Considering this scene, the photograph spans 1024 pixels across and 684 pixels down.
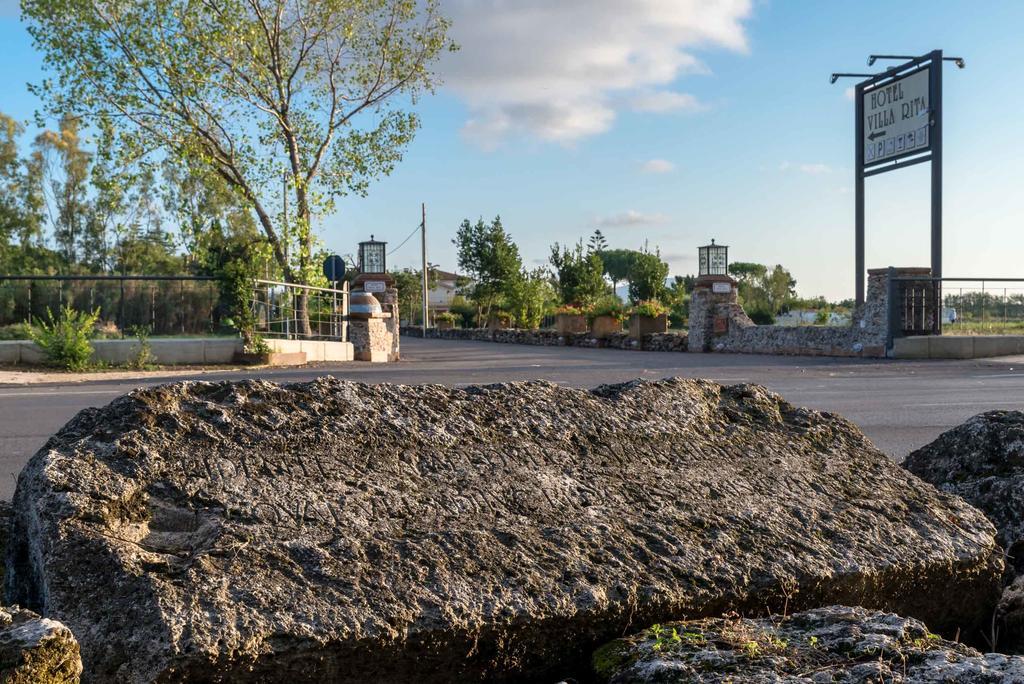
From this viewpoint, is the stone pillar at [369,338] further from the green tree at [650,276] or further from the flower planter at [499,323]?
the green tree at [650,276]

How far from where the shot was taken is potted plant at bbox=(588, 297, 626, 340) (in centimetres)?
3406

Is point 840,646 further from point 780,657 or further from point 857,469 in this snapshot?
point 857,469

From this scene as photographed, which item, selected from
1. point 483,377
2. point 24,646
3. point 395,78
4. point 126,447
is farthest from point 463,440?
point 395,78

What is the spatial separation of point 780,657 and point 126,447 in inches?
51.3

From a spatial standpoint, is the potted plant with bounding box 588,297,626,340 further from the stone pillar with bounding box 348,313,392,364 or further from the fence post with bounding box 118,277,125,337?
the fence post with bounding box 118,277,125,337

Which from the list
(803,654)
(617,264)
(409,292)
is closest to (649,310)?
(803,654)

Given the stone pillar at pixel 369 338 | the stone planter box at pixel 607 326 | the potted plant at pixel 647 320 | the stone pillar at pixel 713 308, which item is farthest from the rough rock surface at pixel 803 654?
the stone planter box at pixel 607 326

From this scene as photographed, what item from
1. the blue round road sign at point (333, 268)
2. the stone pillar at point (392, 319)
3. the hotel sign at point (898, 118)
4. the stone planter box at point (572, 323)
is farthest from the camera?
the stone planter box at point (572, 323)

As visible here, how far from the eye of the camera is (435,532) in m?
1.77

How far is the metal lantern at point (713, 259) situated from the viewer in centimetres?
2845

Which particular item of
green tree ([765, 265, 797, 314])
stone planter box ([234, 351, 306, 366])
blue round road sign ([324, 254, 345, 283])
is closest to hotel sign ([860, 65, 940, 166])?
blue round road sign ([324, 254, 345, 283])

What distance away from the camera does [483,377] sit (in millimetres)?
15055

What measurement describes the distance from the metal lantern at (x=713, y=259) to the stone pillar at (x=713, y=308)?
0.33 meters

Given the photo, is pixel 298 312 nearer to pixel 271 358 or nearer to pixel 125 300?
pixel 271 358
